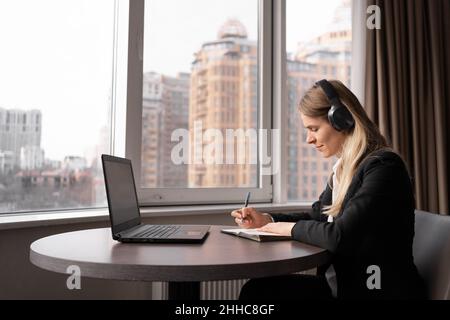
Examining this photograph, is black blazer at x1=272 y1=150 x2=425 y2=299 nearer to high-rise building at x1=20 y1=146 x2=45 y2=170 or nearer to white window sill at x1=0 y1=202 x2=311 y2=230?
white window sill at x1=0 y1=202 x2=311 y2=230

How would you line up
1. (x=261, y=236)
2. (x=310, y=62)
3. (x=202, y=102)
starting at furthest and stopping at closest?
(x=310, y=62) < (x=202, y=102) < (x=261, y=236)

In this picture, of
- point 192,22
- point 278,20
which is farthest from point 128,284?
point 278,20

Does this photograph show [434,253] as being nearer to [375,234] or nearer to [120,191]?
[375,234]

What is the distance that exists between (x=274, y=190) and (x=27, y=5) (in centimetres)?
159

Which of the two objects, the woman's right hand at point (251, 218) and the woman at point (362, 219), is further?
the woman's right hand at point (251, 218)

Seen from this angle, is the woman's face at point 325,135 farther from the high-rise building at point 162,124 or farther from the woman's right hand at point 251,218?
the high-rise building at point 162,124

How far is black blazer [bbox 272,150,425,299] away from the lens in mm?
1024

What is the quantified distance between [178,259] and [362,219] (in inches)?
18.5

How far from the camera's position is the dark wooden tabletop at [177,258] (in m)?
0.81

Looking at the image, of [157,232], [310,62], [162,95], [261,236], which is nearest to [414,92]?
[310,62]

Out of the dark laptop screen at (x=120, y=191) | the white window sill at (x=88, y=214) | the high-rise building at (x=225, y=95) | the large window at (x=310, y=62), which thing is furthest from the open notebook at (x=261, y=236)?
the large window at (x=310, y=62)

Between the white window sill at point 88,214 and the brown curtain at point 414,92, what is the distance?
772 mm

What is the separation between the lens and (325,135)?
135 cm

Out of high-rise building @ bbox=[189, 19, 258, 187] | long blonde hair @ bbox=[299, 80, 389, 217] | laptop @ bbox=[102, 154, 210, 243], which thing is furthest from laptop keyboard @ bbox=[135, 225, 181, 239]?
high-rise building @ bbox=[189, 19, 258, 187]
